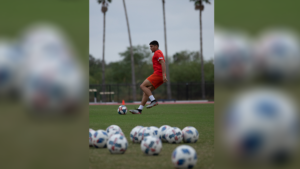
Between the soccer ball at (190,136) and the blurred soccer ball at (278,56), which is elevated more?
the blurred soccer ball at (278,56)

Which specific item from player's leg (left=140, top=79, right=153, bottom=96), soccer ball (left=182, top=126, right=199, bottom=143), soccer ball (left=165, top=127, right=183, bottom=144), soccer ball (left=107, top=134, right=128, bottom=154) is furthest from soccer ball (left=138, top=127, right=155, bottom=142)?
player's leg (left=140, top=79, right=153, bottom=96)

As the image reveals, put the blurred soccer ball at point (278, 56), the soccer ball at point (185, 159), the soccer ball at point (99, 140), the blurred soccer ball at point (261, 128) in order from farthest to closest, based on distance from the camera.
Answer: the soccer ball at point (99, 140) < the soccer ball at point (185, 159) < the blurred soccer ball at point (261, 128) < the blurred soccer ball at point (278, 56)

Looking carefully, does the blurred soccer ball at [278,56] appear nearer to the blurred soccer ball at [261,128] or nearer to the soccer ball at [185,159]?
the blurred soccer ball at [261,128]

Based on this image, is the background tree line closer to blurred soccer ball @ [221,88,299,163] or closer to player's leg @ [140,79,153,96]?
player's leg @ [140,79,153,96]

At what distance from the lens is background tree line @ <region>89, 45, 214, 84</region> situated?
2203 inches

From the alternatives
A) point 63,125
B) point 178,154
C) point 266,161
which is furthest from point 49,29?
point 178,154

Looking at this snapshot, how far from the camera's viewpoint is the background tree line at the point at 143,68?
56.0 meters

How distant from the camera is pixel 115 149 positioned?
4539 mm

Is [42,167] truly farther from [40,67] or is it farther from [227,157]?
[227,157]

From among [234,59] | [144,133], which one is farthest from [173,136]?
[234,59]

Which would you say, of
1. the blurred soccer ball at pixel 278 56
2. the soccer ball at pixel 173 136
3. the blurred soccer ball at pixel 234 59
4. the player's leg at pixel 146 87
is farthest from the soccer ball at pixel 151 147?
the player's leg at pixel 146 87

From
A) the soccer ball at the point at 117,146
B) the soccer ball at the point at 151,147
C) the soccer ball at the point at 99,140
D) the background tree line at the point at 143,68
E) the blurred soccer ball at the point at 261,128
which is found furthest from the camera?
the background tree line at the point at 143,68

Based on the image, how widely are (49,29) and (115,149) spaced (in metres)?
3.32

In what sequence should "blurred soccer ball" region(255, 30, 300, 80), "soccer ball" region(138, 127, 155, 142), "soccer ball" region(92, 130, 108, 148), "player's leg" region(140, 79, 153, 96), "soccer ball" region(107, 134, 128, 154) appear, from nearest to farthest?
"blurred soccer ball" region(255, 30, 300, 80) < "soccer ball" region(107, 134, 128, 154) < "soccer ball" region(92, 130, 108, 148) < "soccer ball" region(138, 127, 155, 142) < "player's leg" region(140, 79, 153, 96)
